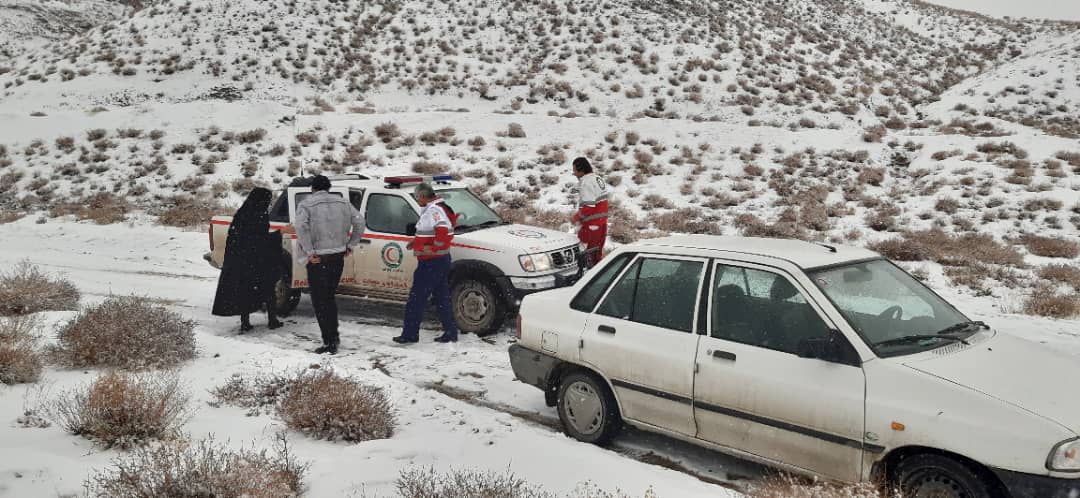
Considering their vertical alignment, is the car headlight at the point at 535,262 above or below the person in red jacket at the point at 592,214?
below

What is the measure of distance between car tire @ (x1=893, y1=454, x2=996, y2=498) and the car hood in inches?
16.2

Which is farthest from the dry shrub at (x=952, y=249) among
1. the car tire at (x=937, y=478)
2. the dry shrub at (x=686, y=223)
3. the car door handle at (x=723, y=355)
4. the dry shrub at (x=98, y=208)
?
the dry shrub at (x=98, y=208)

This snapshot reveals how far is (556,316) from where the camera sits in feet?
17.8

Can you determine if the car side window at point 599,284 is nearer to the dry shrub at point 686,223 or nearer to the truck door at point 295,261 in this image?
the truck door at point 295,261

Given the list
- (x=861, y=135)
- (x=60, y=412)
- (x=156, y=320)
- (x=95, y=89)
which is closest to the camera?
(x=60, y=412)

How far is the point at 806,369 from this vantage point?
408 centimetres

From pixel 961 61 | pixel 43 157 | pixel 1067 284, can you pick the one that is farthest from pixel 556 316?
pixel 961 61

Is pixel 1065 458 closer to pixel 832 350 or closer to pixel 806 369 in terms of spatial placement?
pixel 832 350

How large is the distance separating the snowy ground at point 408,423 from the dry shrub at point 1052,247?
4333 millimetres

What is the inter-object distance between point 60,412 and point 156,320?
7.48ft

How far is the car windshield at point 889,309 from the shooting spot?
13.6 feet

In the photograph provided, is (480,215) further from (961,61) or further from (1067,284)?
(961,61)

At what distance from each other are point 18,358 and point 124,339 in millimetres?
856

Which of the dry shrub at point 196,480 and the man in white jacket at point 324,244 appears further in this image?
the man in white jacket at point 324,244
